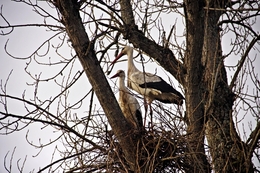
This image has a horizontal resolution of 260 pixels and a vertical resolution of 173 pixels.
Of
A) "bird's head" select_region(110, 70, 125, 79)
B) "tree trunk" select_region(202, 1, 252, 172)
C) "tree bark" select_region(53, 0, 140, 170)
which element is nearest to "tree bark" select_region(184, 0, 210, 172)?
"tree trunk" select_region(202, 1, 252, 172)

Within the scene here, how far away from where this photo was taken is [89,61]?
13.9 ft

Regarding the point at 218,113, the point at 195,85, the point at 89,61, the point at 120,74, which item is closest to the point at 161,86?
the point at 120,74

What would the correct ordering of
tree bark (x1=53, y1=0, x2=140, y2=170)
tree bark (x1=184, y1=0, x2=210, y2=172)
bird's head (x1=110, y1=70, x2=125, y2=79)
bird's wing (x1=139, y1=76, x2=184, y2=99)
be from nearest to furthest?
tree bark (x1=53, y1=0, x2=140, y2=170) < tree bark (x1=184, y1=0, x2=210, y2=172) < bird's head (x1=110, y1=70, x2=125, y2=79) < bird's wing (x1=139, y1=76, x2=184, y2=99)

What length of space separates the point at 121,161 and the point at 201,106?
40.2 inches

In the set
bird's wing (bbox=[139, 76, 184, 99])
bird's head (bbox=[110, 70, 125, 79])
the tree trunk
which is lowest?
the tree trunk

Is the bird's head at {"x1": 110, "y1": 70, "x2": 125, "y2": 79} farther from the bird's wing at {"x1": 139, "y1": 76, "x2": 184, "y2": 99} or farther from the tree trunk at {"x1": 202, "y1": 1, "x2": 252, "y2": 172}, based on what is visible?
the bird's wing at {"x1": 139, "y1": 76, "x2": 184, "y2": 99}

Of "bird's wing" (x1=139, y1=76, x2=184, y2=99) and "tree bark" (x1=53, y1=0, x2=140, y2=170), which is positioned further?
"bird's wing" (x1=139, y1=76, x2=184, y2=99)

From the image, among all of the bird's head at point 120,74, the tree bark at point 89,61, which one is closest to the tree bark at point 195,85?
the tree bark at point 89,61

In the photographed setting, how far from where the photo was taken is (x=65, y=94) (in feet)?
16.5

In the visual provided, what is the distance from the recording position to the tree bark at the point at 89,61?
4219mm

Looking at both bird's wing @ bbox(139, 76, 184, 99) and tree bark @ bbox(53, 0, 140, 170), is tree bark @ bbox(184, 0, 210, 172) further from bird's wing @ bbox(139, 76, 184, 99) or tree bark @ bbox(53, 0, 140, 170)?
bird's wing @ bbox(139, 76, 184, 99)

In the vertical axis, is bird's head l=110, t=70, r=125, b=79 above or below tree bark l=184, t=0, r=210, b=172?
above

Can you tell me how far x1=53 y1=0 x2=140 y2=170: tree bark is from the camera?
4219 mm

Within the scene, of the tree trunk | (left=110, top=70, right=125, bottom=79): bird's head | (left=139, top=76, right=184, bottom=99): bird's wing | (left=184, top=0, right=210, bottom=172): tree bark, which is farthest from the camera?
(left=139, top=76, right=184, bottom=99): bird's wing
